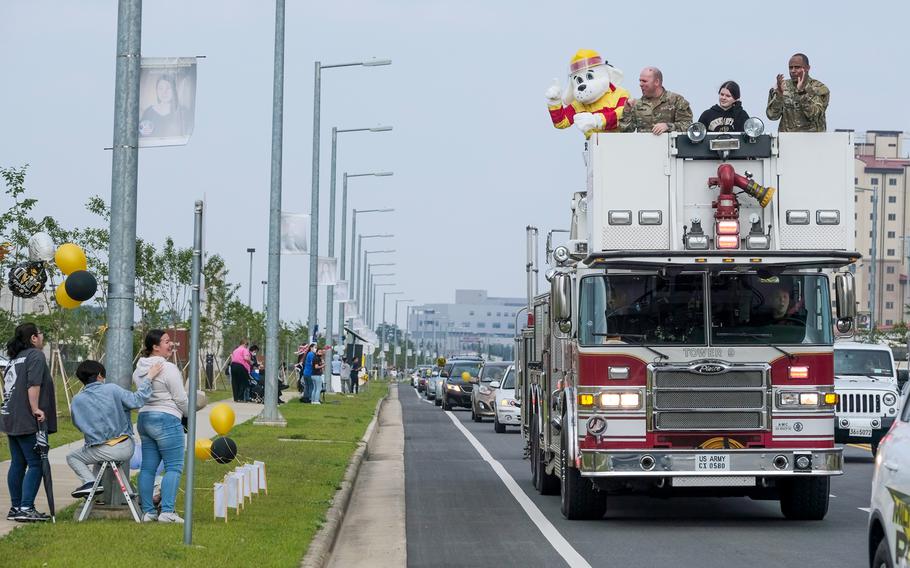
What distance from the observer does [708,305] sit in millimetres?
15461

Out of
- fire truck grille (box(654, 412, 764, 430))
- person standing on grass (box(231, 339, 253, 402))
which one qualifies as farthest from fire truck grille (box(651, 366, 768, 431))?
person standing on grass (box(231, 339, 253, 402))

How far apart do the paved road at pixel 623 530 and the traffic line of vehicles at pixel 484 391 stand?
6263mm

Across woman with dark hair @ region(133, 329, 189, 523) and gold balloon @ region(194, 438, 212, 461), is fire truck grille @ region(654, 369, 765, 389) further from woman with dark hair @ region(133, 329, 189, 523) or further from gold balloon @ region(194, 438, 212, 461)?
woman with dark hair @ region(133, 329, 189, 523)

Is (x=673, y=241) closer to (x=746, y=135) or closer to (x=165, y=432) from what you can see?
(x=746, y=135)

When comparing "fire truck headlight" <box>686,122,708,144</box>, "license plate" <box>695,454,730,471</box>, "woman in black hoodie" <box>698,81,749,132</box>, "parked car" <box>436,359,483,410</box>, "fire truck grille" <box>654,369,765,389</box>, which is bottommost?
"parked car" <box>436,359,483,410</box>

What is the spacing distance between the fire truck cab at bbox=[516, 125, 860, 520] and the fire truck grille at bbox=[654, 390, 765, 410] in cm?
A: 1

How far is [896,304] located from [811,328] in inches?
7475

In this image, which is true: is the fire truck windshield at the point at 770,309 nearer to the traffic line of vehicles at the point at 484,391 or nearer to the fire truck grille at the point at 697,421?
the fire truck grille at the point at 697,421

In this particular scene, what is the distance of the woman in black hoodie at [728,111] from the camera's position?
52.8 ft

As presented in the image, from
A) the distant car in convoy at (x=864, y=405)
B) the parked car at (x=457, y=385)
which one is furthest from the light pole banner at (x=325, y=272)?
the distant car in convoy at (x=864, y=405)

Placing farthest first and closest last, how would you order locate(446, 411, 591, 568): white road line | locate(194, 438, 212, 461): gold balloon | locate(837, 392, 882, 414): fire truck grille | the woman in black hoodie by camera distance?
1. locate(837, 392, 882, 414): fire truck grille
2. the woman in black hoodie
3. locate(194, 438, 212, 461): gold balloon
4. locate(446, 411, 591, 568): white road line

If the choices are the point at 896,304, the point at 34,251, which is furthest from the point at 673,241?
the point at 896,304

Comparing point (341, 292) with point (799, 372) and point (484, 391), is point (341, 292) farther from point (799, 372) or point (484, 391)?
point (799, 372)

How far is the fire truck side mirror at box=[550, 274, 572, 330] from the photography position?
15281mm
